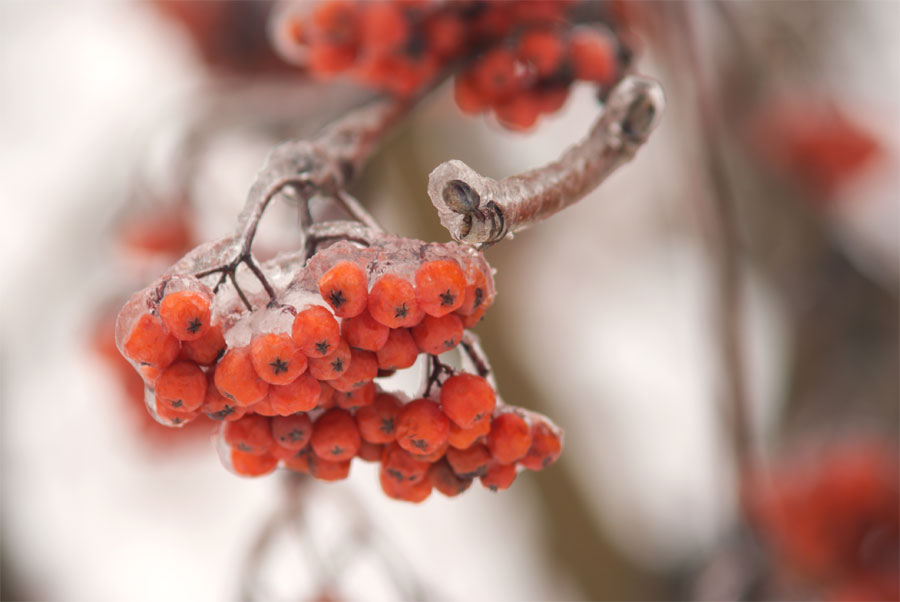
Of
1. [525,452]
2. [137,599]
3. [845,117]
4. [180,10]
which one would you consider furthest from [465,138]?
[525,452]

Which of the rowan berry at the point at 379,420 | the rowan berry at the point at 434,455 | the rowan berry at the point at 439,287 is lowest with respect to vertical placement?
the rowan berry at the point at 434,455

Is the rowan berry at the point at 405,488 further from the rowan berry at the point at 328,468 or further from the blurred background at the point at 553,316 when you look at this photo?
the blurred background at the point at 553,316

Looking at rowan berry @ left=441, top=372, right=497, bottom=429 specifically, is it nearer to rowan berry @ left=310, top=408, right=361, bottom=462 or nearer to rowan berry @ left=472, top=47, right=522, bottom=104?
rowan berry @ left=310, top=408, right=361, bottom=462

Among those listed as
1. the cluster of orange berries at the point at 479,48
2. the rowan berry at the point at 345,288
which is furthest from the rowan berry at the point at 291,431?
the cluster of orange berries at the point at 479,48

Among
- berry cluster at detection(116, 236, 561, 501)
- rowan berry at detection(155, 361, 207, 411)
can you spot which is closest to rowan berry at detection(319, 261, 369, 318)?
berry cluster at detection(116, 236, 561, 501)

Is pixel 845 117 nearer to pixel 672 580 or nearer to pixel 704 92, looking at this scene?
pixel 704 92
